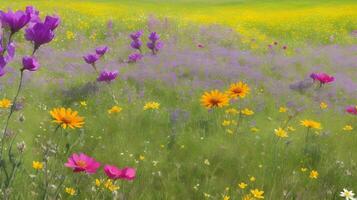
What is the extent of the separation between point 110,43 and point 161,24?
12.3ft

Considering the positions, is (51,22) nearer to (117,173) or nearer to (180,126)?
(117,173)

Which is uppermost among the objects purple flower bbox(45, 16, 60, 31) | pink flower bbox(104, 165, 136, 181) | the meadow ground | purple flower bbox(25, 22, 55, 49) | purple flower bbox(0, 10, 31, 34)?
purple flower bbox(0, 10, 31, 34)

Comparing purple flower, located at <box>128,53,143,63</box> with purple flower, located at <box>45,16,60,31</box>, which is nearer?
purple flower, located at <box>45,16,60,31</box>

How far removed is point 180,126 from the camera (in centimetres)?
540

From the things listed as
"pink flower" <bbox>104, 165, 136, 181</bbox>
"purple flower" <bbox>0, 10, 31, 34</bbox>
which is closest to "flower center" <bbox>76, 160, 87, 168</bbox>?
"pink flower" <bbox>104, 165, 136, 181</bbox>

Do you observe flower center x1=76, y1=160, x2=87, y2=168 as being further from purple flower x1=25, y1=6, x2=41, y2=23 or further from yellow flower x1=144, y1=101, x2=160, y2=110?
yellow flower x1=144, y1=101, x2=160, y2=110

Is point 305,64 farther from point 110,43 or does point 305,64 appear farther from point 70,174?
point 70,174

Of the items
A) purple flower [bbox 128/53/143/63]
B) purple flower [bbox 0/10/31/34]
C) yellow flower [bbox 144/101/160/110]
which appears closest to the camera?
purple flower [bbox 0/10/31/34]

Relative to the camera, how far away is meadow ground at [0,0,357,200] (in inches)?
153

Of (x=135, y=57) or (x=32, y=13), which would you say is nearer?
(x=32, y=13)

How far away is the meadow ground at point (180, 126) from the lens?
3896mm

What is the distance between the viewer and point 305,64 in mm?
9602

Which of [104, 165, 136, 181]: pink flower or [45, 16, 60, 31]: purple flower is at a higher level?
[45, 16, 60, 31]: purple flower

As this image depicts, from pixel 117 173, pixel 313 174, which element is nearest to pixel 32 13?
pixel 117 173
